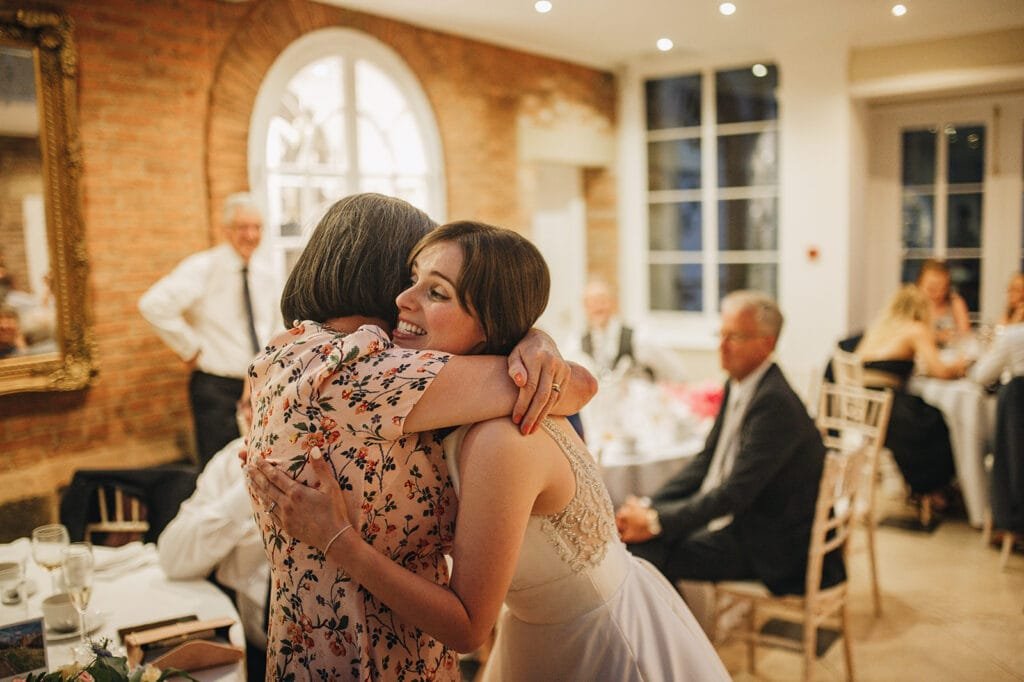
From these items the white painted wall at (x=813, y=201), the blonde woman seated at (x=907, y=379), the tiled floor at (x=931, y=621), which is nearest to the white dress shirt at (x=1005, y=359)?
the blonde woman seated at (x=907, y=379)

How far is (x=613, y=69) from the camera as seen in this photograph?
8.32 m

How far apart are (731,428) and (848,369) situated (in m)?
2.56

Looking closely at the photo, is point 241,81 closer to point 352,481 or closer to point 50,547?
point 50,547

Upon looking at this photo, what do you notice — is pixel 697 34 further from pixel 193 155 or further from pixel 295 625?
pixel 295 625

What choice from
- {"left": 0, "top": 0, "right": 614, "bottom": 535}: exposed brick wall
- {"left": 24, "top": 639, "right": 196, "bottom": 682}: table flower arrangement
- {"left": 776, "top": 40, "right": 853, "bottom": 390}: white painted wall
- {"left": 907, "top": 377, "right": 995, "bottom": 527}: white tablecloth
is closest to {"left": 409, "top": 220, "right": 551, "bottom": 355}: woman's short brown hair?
{"left": 24, "top": 639, "right": 196, "bottom": 682}: table flower arrangement

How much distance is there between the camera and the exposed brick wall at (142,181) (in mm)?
4375

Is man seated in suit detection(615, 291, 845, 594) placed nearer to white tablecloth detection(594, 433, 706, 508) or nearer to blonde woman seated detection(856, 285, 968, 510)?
white tablecloth detection(594, 433, 706, 508)

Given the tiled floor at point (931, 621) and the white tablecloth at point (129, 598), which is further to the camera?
the tiled floor at point (931, 621)

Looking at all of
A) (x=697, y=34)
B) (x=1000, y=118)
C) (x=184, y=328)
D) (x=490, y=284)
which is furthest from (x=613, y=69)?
(x=490, y=284)

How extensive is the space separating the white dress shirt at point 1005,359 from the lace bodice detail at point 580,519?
12.7 feet

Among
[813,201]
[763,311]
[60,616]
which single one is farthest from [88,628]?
[813,201]

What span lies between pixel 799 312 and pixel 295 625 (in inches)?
263

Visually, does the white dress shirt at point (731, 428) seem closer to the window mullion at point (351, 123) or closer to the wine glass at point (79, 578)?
the wine glass at point (79, 578)

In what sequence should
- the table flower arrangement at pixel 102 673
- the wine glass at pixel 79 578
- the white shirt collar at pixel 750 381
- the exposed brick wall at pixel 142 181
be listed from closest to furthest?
the table flower arrangement at pixel 102 673 → the wine glass at pixel 79 578 → the white shirt collar at pixel 750 381 → the exposed brick wall at pixel 142 181
